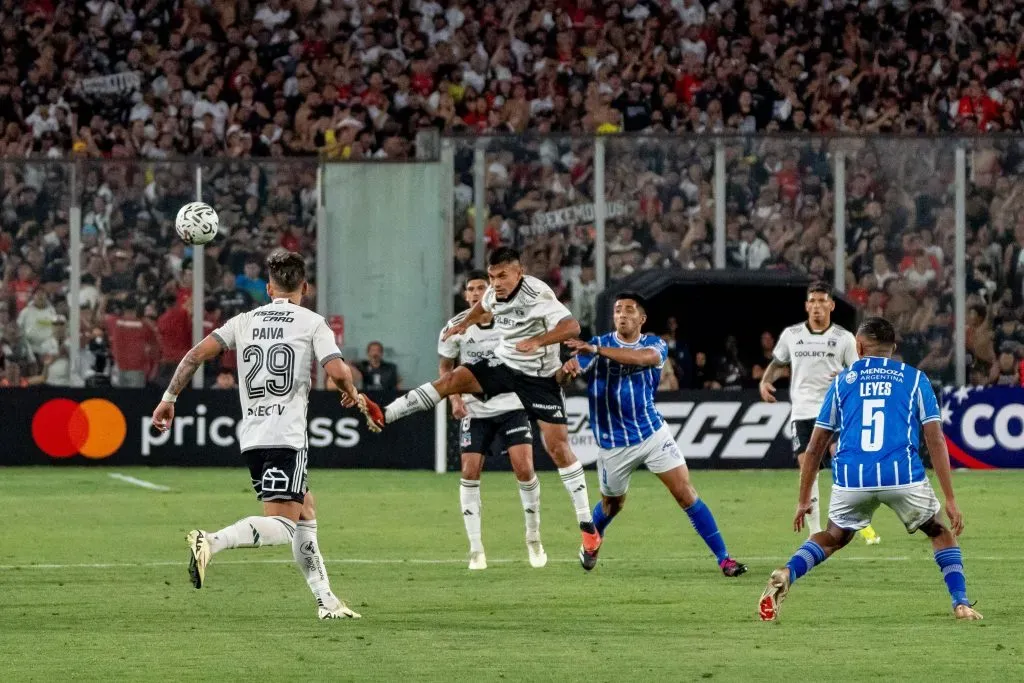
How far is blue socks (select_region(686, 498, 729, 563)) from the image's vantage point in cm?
1214

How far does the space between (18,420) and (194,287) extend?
2.78 metres

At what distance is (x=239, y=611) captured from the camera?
10.3 meters

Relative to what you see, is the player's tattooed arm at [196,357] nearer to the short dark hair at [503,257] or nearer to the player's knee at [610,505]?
the short dark hair at [503,257]

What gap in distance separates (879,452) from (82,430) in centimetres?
1538

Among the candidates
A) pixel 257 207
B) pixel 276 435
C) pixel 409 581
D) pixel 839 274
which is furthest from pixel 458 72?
pixel 276 435

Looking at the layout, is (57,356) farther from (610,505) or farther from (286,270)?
(286,270)

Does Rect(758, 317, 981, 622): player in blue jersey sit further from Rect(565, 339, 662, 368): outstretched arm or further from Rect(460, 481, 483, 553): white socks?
Rect(460, 481, 483, 553): white socks

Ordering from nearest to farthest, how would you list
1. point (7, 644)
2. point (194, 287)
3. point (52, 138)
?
point (7, 644) < point (194, 287) < point (52, 138)

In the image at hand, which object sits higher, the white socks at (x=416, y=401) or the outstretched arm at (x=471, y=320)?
the outstretched arm at (x=471, y=320)

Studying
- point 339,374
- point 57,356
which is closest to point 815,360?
point 339,374

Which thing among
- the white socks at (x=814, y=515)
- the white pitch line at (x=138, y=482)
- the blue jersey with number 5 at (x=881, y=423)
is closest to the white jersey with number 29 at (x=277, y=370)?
the blue jersey with number 5 at (x=881, y=423)

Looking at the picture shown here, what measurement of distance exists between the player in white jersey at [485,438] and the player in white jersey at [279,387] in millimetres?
3223

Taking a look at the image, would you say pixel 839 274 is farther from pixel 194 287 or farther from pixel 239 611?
pixel 239 611

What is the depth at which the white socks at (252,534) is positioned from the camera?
9.07 meters
